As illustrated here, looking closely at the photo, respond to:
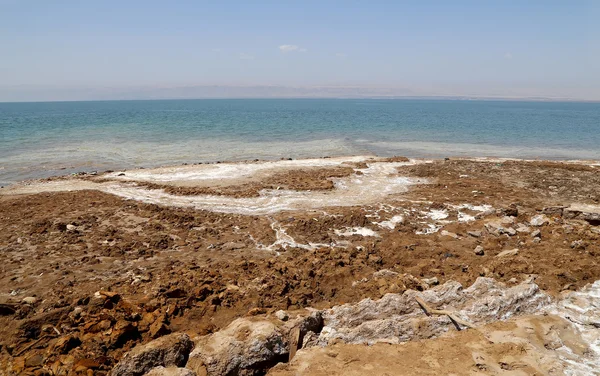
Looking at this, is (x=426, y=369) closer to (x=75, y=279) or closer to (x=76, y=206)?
(x=75, y=279)

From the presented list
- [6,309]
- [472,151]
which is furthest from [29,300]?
[472,151]

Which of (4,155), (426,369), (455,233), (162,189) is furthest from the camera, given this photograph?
(4,155)

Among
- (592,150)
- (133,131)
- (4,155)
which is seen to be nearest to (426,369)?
(4,155)

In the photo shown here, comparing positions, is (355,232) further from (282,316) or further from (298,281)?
(282,316)

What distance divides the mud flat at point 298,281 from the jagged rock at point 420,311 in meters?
Result: 0.03

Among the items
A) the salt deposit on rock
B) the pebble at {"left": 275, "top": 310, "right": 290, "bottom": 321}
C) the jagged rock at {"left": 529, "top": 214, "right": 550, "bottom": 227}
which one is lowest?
the salt deposit on rock

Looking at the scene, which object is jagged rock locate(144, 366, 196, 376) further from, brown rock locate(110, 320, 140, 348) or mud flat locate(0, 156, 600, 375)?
brown rock locate(110, 320, 140, 348)

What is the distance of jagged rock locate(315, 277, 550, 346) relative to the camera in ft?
19.9

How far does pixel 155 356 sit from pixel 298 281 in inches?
158

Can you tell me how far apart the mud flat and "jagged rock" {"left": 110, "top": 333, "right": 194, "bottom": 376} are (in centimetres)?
2

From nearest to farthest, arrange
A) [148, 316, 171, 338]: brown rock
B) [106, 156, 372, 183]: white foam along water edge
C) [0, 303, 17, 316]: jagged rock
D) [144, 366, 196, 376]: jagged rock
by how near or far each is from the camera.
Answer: [144, 366, 196, 376]: jagged rock
[148, 316, 171, 338]: brown rock
[0, 303, 17, 316]: jagged rock
[106, 156, 372, 183]: white foam along water edge

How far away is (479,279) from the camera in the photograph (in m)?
7.36

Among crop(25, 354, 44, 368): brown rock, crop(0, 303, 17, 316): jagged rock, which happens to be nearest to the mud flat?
crop(25, 354, 44, 368): brown rock

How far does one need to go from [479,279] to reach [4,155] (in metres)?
38.8
